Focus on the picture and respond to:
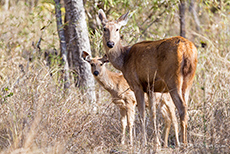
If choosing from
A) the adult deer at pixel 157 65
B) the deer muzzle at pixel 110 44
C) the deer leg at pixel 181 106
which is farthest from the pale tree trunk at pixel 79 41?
the deer leg at pixel 181 106

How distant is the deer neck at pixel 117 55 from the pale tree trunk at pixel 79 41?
139 cm

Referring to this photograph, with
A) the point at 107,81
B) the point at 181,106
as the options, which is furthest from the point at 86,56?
the point at 181,106

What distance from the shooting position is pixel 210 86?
8.33 m

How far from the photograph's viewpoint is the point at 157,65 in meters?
6.06

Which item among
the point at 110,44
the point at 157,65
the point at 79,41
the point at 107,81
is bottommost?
the point at 107,81

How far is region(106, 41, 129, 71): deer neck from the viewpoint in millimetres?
7188

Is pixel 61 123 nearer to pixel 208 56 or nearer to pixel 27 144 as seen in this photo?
pixel 27 144

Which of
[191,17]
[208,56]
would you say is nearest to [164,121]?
[208,56]

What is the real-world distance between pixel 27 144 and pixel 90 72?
166 inches

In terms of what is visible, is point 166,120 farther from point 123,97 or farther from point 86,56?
point 86,56

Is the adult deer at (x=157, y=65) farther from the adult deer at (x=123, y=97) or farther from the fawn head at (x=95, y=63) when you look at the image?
the fawn head at (x=95, y=63)

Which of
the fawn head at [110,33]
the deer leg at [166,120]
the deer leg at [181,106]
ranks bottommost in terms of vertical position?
the deer leg at [166,120]

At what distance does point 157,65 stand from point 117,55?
4.52 ft

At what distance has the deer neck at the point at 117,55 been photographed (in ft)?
23.6
